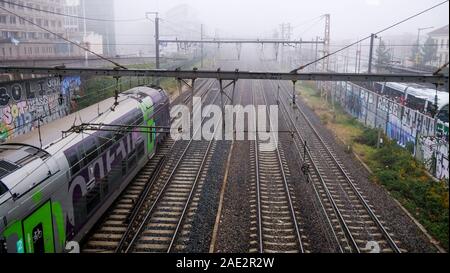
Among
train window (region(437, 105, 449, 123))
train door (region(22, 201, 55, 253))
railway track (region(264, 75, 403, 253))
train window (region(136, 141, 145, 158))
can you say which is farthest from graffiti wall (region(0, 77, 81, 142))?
train window (region(437, 105, 449, 123))

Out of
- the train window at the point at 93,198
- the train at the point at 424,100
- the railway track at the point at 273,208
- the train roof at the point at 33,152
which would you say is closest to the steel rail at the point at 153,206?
the train window at the point at 93,198

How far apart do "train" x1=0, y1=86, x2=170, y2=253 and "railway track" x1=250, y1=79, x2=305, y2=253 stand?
13.7ft

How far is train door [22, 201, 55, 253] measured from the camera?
23.4 ft

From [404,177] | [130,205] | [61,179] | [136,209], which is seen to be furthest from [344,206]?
[61,179]

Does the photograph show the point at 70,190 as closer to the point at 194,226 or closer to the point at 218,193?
the point at 194,226

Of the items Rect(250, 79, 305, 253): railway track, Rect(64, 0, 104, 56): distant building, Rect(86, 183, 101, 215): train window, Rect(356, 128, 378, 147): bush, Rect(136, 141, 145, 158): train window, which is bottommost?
Rect(250, 79, 305, 253): railway track

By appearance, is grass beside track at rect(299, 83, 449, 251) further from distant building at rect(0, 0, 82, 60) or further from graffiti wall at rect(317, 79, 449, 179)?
distant building at rect(0, 0, 82, 60)

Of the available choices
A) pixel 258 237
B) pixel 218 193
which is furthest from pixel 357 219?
pixel 218 193

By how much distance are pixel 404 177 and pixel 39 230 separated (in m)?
13.0

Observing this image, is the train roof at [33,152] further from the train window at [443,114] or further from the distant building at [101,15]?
the distant building at [101,15]

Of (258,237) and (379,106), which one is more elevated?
(379,106)

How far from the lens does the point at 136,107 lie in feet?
48.1

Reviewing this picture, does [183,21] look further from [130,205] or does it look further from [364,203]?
[364,203]

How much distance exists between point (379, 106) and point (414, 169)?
8.81 meters
